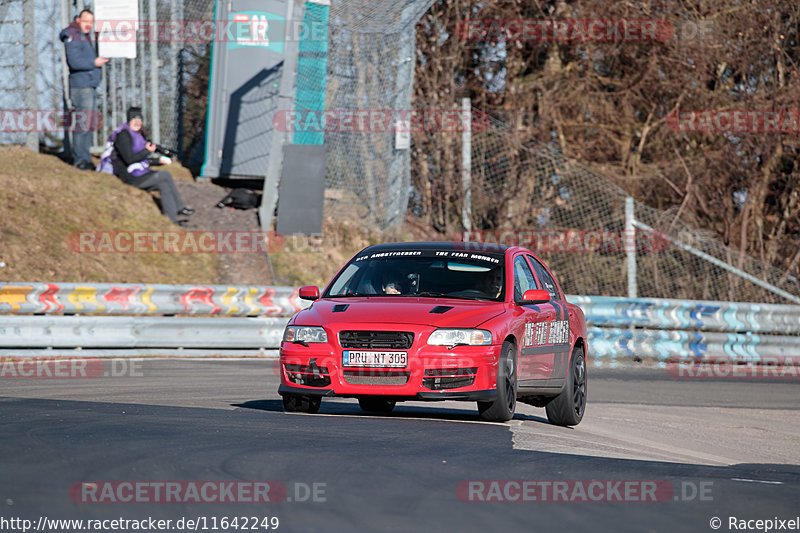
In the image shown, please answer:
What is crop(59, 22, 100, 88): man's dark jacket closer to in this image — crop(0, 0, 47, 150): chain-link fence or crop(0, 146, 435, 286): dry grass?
crop(0, 0, 47, 150): chain-link fence

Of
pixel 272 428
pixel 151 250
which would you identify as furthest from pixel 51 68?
pixel 272 428

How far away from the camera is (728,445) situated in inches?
380

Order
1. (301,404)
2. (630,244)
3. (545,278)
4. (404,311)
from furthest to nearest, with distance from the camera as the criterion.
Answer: (630,244), (545,278), (301,404), (404,311)

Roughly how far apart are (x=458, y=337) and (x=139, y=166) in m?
13.5

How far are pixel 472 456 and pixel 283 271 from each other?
13680 mm

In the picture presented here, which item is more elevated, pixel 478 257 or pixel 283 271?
pixel 478 257

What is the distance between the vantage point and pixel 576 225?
22594 millimetres

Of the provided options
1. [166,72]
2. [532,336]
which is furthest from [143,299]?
[166,72]

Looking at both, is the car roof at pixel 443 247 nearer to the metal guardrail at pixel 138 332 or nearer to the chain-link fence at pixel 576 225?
the metal guardrail at pixel 138 332

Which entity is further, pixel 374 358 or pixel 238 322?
pixel 238 322

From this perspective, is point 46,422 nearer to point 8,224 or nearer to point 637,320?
point 8,224

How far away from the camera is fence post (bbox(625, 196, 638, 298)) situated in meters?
19.6

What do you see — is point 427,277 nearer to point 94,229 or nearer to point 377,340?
point 377,340

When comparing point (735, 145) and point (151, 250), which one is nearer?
point (151, 250)
